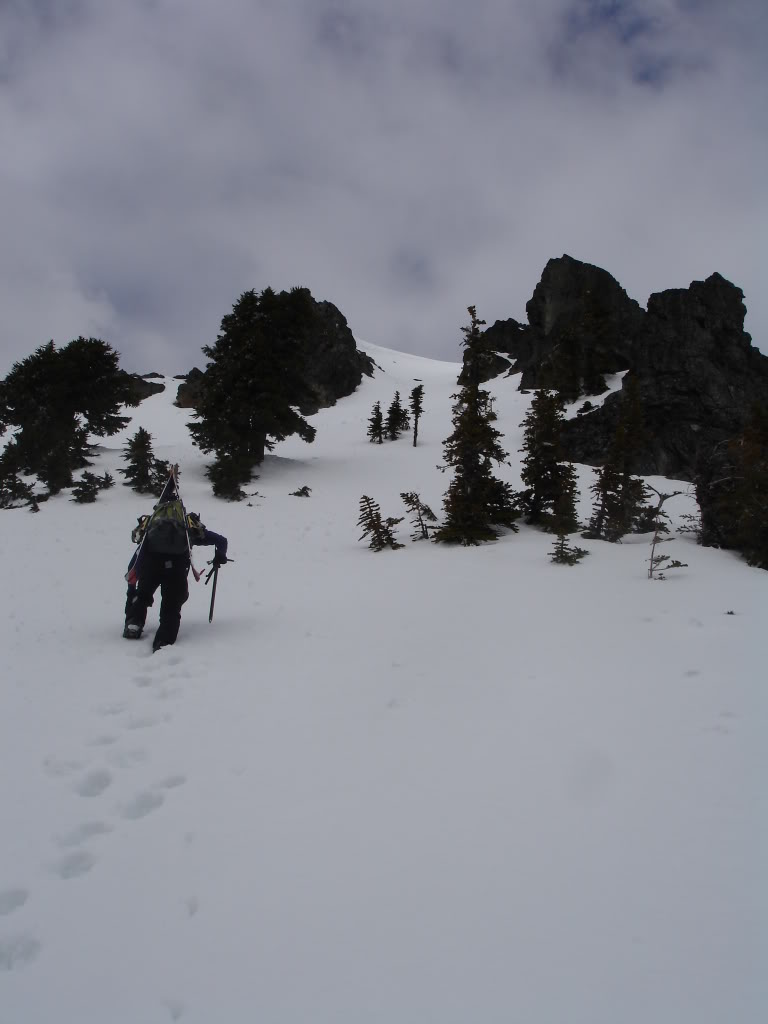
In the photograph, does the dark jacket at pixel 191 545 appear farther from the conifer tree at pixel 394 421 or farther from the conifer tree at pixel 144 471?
the conifer tree at pixel 394 421

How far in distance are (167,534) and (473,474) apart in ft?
29.1

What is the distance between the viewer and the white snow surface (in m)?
2.18

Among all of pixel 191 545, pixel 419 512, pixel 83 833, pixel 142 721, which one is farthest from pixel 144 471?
pixel 83 833

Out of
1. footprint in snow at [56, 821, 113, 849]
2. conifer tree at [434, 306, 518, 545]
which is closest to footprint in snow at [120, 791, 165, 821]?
footprint in snow at [56, 821, 113, 849]

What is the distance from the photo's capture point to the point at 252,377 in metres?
24.5

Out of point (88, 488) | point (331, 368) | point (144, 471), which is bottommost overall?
point (88, 488)

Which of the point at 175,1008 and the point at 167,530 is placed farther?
the point at 167,530

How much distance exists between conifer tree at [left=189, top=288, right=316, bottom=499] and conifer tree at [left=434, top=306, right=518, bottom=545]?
12079 millimetres

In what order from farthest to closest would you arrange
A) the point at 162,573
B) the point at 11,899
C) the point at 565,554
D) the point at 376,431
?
the point at 376,431 → the point at 565,554 → the point at 162,573 → the point at 11,899

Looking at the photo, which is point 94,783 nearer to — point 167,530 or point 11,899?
point 11,899

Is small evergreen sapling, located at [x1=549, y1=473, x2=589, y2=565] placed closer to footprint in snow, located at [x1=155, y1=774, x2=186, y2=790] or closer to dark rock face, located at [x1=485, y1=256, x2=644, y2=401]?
footprint in snow, located at [x1=155, y1=774, x2=186, y2=790]

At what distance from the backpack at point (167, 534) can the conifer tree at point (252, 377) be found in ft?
52.8

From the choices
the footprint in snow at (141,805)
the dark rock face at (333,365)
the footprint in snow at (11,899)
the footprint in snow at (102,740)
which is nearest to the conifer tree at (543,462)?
the footprint in snow at (102,740)

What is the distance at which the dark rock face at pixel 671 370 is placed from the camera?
3306cm
